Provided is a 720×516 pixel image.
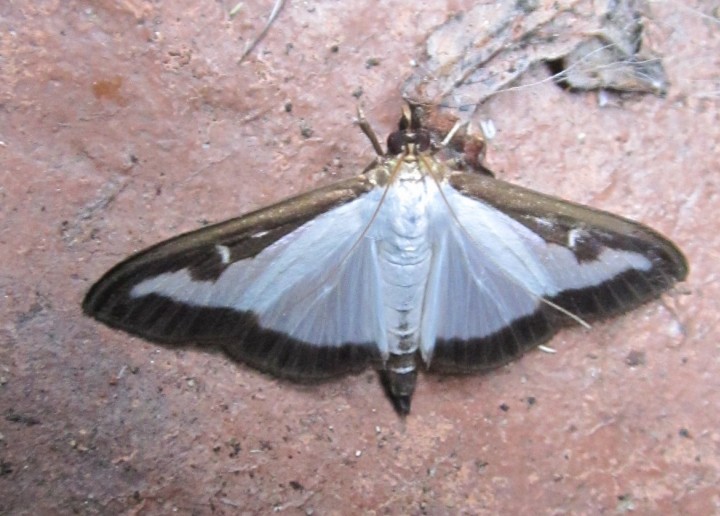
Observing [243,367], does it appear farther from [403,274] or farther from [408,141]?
[408,141]

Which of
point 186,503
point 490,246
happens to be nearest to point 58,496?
point 186,503

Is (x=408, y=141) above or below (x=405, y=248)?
above

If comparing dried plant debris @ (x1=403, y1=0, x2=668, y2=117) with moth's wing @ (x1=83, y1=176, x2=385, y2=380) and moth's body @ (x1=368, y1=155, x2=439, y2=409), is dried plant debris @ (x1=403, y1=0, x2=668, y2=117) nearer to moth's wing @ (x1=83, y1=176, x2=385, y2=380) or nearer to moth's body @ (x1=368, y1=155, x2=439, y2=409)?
moth's body @ (x1=368, y1=155, x2=439, y2=409)

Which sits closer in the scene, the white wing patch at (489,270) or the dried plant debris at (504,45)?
the white wing patch at (489,270)

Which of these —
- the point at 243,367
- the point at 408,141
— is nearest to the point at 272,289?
the point at 243,367

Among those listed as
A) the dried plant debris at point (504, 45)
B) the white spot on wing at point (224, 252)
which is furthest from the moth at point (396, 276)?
the dried plant debris at point (504, 45)

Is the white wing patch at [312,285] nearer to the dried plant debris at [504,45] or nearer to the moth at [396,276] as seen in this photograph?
the moth at [396,276]

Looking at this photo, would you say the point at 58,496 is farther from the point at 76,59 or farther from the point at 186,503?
the point at 76,59
